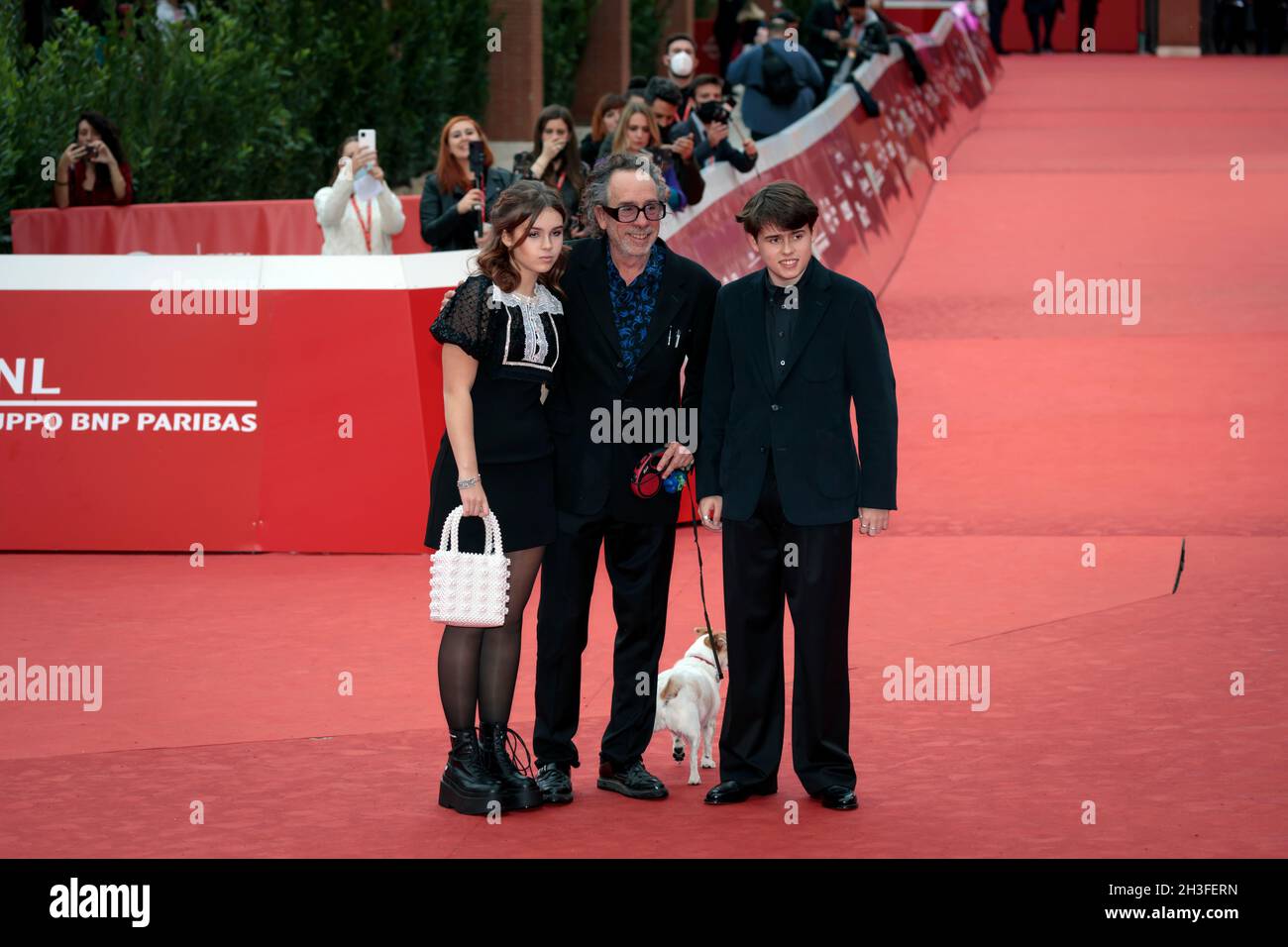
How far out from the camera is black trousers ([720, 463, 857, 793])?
21.6 ft

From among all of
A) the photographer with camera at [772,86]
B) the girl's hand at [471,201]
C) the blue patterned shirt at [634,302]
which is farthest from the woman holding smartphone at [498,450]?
the photographer with camera at [772,86]

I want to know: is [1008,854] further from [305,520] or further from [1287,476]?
[1287,476]

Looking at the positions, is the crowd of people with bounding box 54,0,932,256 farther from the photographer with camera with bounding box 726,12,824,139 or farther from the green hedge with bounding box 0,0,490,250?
the green hedge with bounding box 0,0,490,250

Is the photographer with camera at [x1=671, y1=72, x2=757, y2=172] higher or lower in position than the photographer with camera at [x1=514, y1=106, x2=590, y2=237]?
higher

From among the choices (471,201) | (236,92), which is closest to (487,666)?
(471,201)

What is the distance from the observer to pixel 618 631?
683cm

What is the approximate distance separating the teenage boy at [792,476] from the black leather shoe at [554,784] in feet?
1.61

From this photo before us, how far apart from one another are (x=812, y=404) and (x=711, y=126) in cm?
848

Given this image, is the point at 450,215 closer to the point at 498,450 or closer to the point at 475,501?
the point at 498,450

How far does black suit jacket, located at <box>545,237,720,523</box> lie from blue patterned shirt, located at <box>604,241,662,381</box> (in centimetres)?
2

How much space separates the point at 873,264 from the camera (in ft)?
63.7

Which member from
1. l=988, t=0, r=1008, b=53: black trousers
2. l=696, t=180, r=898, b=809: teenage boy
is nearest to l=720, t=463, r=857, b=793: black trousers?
l=696, t=180, r=898, b=809: teenage boy

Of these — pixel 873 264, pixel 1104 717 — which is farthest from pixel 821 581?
pixel 873 264

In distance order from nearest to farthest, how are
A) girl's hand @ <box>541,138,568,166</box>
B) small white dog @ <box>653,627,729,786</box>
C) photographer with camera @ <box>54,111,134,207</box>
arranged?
small white dog @ <box>653,627,729,786</box>
girl's hand @ <box>541,138,568,166</box>
photographer with camera @ <box>54,111,134,207</box>
